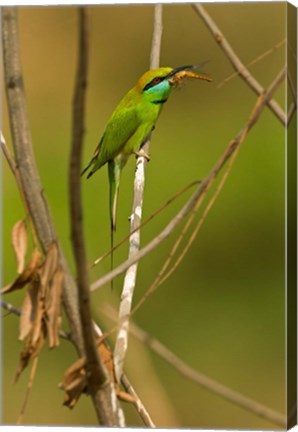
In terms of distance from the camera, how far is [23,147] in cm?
67

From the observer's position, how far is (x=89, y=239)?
161 cm

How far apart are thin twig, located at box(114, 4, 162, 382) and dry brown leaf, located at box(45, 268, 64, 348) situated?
85mm

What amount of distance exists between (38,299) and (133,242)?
0.37 metres

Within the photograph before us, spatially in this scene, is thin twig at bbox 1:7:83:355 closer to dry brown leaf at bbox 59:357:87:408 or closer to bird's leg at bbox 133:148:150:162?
dry brown leaf at bbox 59:357:87:408

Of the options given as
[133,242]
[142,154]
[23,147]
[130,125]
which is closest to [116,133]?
[130,125]

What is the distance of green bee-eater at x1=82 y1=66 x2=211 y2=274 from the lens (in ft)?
5.29

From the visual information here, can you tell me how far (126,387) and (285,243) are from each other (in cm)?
54

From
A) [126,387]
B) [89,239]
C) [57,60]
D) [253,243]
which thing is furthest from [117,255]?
[126,387]

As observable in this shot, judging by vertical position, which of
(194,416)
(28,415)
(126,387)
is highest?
(126,387)

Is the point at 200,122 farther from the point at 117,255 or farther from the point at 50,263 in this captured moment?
the point at 50,263

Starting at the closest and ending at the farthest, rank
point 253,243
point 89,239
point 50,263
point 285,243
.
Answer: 1. point 50,263
2. point 285,243
3. point 253,243
4. point 89,239

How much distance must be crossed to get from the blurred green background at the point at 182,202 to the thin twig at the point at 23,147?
2.40 feet

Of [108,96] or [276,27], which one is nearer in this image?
[276,27]

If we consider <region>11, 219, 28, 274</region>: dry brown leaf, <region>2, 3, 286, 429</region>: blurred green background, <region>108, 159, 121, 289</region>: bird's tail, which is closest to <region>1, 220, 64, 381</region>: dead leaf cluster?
<region>11, 219, 28, 274</region>: dry brown leaf
